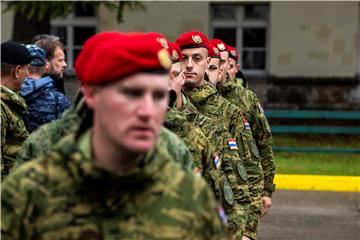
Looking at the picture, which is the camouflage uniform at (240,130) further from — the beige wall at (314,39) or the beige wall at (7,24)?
the beige wall at (7,24)

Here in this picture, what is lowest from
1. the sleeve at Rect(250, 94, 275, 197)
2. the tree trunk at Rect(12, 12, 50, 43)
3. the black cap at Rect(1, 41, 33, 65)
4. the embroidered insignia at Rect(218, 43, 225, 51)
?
the sleeve at Rect(250, 94, 275, 197)

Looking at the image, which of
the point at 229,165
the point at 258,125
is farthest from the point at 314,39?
the point at 229,165

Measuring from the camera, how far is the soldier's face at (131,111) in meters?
2.72

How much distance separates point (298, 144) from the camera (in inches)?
750

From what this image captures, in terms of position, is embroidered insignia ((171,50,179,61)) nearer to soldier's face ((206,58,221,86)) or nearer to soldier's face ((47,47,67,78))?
soldier's face ((206,58,221,86))

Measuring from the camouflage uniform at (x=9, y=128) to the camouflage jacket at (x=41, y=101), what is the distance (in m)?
0.83

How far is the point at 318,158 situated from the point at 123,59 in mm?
14357

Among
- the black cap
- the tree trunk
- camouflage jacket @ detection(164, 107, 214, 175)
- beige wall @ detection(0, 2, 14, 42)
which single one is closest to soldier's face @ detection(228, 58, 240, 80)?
the black cap

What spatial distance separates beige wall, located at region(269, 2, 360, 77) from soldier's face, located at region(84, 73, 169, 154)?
2051 cm

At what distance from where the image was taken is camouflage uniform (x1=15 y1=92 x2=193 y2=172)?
11.5 feet

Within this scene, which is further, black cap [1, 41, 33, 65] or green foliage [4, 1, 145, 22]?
green foliage [4, 1, 145, 22]

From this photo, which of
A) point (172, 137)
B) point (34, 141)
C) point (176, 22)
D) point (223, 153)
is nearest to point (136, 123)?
point (172, 137)

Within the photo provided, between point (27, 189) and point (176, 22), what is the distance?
20759 millimetres

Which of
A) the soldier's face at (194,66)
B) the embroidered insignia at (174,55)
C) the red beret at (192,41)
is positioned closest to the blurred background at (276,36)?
the red beret at (192,41)
